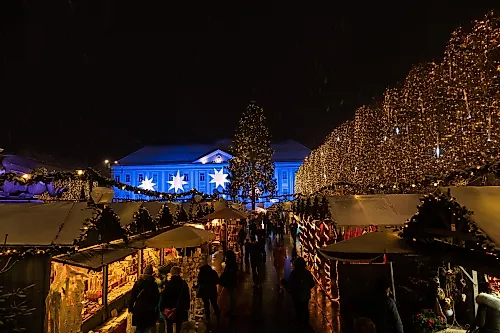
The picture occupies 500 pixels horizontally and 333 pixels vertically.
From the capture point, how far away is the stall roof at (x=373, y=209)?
9.54 m

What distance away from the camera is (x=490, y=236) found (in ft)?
14.6

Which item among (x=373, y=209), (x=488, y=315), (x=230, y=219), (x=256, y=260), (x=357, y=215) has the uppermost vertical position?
A: (x=373, y=209)

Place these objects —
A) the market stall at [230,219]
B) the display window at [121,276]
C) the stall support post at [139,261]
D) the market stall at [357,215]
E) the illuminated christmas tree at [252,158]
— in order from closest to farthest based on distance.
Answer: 1. the market stall at [357,215]
2. the display window at [121,276]
3. the stall support post at [139,261]
4. the market stall at [230,219]
5. the illuminated christmas tree at [252,158]

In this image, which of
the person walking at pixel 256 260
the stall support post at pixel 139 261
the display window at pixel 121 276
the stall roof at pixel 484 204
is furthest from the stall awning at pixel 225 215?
the stall roof at pixel 484 204

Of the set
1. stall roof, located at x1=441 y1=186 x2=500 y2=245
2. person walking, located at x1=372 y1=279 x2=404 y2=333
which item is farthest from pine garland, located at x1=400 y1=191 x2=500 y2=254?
person walking, located at x1=372 y1=279 x2=404 y2=333

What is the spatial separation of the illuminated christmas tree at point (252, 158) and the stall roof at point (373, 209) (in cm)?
3802

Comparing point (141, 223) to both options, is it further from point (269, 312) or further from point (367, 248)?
point (367, 248)

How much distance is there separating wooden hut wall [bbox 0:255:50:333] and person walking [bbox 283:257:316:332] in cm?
446

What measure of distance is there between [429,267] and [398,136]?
6.05 meters

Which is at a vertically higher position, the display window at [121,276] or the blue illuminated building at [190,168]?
the blue illuminated building at [190,168]

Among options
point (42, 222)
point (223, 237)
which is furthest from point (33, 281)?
point (223, 237)

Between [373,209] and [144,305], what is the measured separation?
19.8ft

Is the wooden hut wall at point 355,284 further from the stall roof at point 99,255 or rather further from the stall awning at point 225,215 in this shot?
the stall awning at point 225,215

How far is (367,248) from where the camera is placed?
6.41 meters
